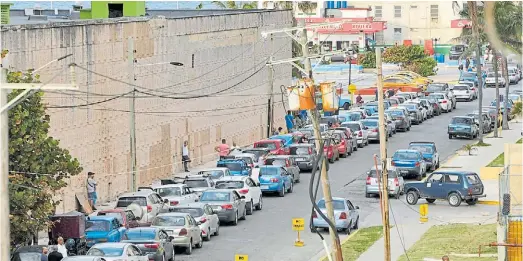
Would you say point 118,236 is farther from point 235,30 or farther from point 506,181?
point 235,30

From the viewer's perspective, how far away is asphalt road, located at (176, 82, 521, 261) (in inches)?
1672

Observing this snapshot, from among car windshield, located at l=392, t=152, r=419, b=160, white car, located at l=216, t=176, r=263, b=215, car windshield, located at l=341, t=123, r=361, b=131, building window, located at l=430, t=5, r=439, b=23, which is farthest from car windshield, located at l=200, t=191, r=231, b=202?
building window, located at l=430, t=5, r=439, b=23

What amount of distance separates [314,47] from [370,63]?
22.0 m

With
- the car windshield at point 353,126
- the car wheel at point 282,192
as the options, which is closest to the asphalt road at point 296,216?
the car wheel at point 282,192

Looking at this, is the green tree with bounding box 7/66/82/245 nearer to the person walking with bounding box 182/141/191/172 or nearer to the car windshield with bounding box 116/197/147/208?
the car windshield with bounding box 116/197/147/208

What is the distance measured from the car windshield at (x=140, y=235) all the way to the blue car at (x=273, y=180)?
14.8 m

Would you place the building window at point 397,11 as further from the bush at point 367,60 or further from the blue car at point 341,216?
the blue car at point 341,216

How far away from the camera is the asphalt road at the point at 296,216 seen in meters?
42.5

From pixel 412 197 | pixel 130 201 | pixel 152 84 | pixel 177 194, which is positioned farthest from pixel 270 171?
pixel 130 201

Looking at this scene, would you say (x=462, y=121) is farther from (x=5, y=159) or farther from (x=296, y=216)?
(x=5, y=159)

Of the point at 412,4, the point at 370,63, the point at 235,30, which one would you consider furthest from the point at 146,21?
the point at 412,4

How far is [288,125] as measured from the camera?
7644cm

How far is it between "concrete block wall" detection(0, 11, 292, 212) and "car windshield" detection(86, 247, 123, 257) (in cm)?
1081

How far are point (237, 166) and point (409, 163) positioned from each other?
281 inches
